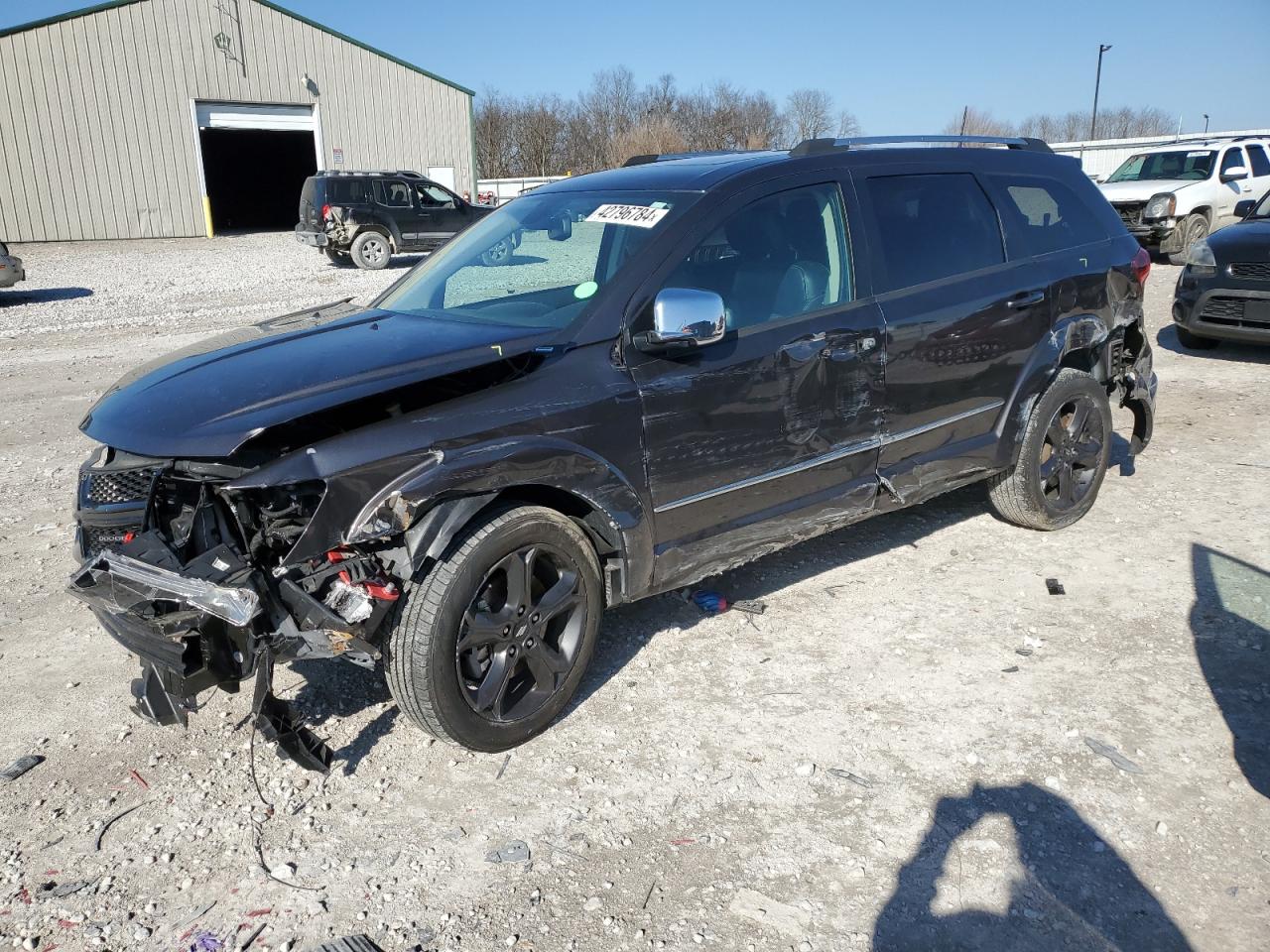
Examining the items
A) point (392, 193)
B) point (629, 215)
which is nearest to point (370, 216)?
point (392, 193)

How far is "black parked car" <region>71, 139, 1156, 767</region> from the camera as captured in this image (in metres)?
3.03

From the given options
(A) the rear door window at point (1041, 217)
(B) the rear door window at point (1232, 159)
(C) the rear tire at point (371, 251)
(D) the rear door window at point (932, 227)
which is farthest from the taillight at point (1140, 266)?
(C) the rear tire at point (371, 251)

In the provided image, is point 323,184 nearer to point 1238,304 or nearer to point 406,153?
point 406,153

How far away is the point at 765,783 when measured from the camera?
10.8 ft

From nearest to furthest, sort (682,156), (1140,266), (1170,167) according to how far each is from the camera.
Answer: (682,156), (1140,266), (1170,167)

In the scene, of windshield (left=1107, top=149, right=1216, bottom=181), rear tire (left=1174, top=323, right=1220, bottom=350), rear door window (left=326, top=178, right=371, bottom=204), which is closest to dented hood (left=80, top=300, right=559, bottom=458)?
rear tire (left=1174, top=323, right=1220, bottom=350)

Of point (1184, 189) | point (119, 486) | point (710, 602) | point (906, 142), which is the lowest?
point (710, 602)

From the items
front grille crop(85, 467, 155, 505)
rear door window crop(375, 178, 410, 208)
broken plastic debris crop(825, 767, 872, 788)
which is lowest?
broken plastic debris crop(825, 767, 872, 788)

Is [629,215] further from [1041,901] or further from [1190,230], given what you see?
[1190,230]

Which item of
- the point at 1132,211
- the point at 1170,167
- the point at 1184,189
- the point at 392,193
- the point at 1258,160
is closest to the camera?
the point at 1184,189

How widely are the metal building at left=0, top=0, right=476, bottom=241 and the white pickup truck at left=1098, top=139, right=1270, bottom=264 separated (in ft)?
71.6

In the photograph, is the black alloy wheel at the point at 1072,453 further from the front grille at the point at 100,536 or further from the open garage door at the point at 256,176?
the open garage door at the point at 256,176

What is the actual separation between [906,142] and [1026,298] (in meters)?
0.98

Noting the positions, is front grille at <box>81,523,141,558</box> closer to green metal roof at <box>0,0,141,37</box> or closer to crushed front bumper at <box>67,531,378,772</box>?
crushed front bumper at <box>67,531,378,772</box>
